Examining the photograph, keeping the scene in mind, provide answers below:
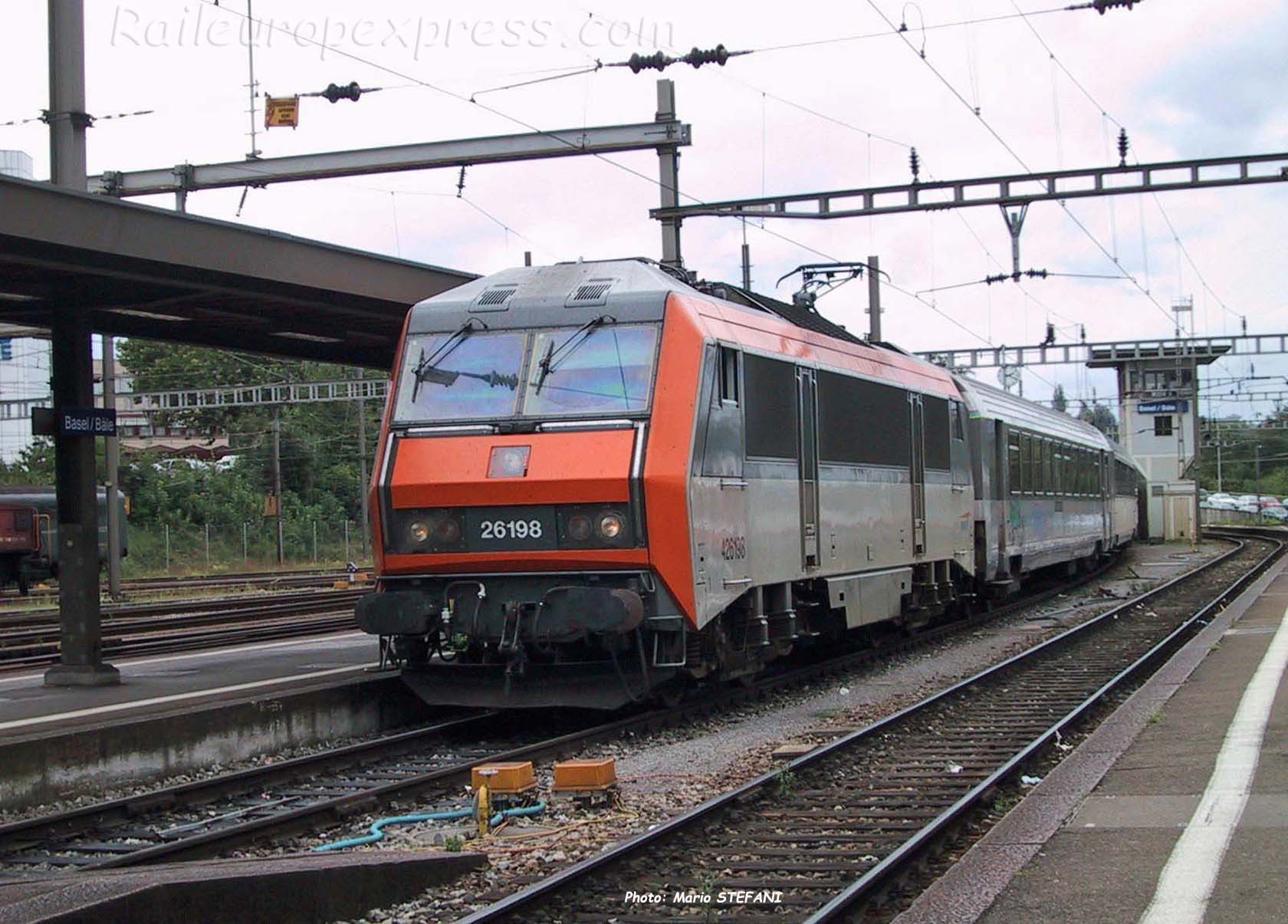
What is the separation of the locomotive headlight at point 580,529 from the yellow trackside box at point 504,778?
2567 mm

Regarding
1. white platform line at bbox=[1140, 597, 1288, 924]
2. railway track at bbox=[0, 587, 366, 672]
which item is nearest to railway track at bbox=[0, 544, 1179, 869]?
white platform line at bbox=[1140, 597, 1288, 924]

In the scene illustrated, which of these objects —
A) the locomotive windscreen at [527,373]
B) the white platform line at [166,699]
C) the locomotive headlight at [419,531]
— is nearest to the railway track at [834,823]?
the locomotive windscreen at [527,373]

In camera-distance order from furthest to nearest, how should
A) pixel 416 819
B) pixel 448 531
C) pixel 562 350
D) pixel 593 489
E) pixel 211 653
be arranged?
pixel 211 653
pixel 562 350
pixel 448 531
pixel 593 489
pixel 416 819

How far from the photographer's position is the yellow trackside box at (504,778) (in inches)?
344

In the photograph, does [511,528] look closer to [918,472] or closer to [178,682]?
[178,682]

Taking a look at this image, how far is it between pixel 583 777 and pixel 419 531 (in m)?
3.48

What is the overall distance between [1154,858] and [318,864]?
3610mm

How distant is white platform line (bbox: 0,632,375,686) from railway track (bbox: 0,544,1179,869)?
3545 mm

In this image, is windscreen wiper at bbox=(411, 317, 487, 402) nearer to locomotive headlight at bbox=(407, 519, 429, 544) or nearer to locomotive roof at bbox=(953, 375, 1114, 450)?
locomotive headlight at bbox=(407, 519, 429, 544)

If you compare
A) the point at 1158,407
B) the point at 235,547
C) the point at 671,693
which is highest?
the point at 1158,407

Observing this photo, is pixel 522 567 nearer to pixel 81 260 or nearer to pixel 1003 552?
pixel 81 260

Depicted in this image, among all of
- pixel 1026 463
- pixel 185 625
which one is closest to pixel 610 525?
pixel 185 625

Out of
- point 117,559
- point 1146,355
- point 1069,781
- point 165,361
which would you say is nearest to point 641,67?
point 1069,781

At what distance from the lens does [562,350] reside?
1184 cm
